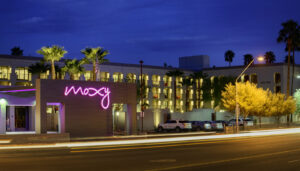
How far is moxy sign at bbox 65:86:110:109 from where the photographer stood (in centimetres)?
4306

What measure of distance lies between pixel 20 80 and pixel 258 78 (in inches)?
1960

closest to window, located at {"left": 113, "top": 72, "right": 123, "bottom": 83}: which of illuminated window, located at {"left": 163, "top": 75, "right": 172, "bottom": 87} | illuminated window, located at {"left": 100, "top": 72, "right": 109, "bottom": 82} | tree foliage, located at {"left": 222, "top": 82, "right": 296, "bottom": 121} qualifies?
illuminated window, located at {"left": 100, "top": 72, "right": 109, "bottom": 82}

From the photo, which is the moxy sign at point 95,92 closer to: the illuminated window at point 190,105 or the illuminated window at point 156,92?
the illuminated window at point 156,92

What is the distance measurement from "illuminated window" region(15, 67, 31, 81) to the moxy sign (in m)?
29.7

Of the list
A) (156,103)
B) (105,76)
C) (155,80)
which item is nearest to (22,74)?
(105,76)

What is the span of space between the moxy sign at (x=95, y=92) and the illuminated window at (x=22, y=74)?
2972 cm

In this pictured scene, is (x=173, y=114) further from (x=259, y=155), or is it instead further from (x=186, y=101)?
(x=259, y=155)

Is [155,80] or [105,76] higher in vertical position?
[105,76]

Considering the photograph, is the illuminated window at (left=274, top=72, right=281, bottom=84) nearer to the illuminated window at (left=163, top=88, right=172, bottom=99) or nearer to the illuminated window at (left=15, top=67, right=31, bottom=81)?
the illuminated window at (left=163, top=88, right=172, bottom=99)

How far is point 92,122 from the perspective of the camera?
43.9 metres

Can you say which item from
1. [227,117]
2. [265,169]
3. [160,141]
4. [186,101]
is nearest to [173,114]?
[227,117]

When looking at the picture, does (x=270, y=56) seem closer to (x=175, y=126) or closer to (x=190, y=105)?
(x=190, y=105)

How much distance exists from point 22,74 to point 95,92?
3022 cm

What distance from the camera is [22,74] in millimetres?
71000
